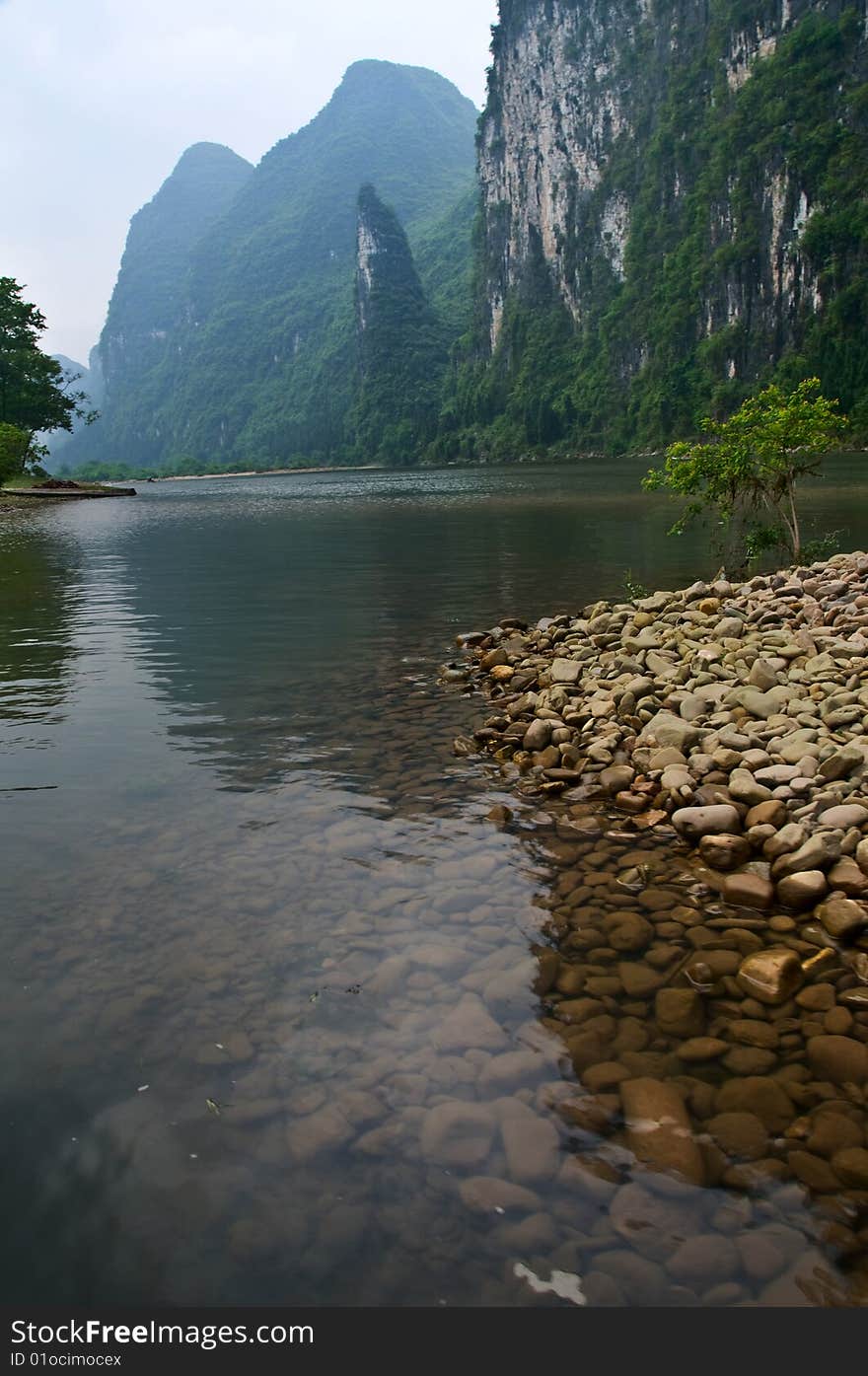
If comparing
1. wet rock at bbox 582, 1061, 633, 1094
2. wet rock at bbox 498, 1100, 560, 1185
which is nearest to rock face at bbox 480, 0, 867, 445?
wet rock at bbox 582, 1061, 633, 1094

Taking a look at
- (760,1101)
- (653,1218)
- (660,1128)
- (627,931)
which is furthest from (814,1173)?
(627,931)

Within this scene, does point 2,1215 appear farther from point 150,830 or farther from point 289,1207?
point 150,830

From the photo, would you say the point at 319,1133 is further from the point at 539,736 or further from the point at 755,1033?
the point at 539,736

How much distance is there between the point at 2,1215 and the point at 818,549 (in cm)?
2152

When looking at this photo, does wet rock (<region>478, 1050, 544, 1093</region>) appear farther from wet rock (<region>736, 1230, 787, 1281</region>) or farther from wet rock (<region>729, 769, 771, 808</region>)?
wet rock (<region>729, 769, 771, 808</region>)

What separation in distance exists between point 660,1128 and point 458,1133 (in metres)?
1.05

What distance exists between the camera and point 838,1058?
16.4 feet

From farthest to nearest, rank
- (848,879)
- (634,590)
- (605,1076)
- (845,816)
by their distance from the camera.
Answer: (634,590) < (845,816) < (848,879) < (605,1076)

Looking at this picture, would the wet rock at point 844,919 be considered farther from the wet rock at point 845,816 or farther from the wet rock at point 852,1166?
the wet rock at point 852,1166

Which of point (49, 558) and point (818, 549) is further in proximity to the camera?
point (49, 558)

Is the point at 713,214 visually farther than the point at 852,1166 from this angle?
Yes

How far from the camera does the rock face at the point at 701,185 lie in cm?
13450

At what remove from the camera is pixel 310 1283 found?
380 cm

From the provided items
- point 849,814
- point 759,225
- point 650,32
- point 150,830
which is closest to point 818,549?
point 849,814
